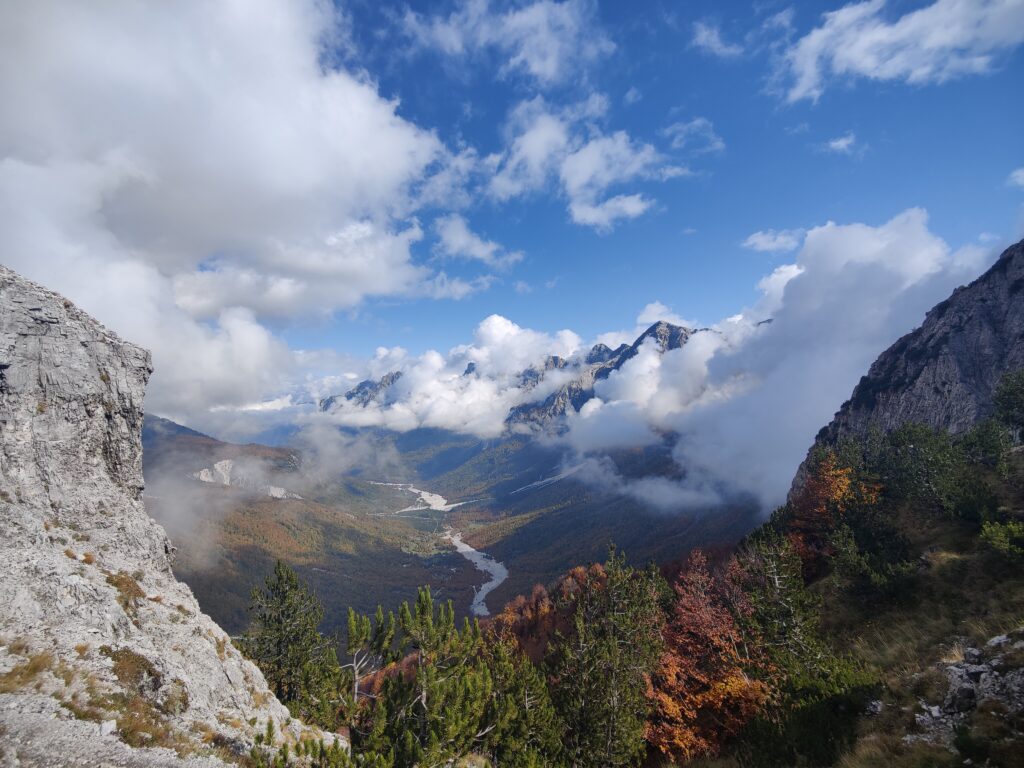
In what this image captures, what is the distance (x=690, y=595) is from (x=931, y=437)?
40.9 meters

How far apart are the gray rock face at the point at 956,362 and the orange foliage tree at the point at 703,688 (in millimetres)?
89464

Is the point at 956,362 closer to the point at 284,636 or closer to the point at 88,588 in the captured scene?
the point at 284,636

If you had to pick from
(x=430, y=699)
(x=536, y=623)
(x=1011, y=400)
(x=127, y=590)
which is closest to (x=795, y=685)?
(x=430, y=699)

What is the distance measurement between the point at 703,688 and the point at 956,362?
149854 millimetres

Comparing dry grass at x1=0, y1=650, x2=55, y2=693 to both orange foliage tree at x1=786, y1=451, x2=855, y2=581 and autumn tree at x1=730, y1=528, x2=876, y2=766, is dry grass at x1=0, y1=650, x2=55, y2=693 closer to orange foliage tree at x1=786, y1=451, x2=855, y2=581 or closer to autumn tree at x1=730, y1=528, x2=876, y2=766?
autumn tree at x1=730, y1=528, x2=876, y2=766

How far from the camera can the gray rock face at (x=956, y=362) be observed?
4781 inches

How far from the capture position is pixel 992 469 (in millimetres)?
56219

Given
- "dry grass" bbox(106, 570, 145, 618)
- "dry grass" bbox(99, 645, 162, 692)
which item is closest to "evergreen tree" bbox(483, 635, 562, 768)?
"dry grass" bbox(99, 645, 162, 692)

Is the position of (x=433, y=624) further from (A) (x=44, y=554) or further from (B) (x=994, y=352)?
(B) (x=994, y=352)

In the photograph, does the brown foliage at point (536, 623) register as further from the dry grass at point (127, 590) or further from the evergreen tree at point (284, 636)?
the dry grass at point (127, 590)

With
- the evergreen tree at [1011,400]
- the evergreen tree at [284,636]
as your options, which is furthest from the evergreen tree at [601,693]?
the evergreen tree at [1011,400]

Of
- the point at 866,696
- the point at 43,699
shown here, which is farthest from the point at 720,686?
the point at 43,699

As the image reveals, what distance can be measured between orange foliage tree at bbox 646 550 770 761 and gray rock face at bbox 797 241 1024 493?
8946 cm

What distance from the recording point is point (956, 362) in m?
130
